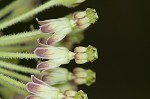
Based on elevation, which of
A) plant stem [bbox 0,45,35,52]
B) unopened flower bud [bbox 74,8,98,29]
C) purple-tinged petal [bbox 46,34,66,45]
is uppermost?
unopened flower bud [bbox 74,8,98,29]

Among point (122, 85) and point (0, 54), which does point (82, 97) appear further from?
point (122, 85)

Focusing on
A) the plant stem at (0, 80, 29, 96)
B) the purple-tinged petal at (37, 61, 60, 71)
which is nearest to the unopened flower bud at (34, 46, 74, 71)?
the purple-tinged petal at (37, 61, 60, 71)

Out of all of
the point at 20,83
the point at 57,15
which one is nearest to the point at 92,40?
the point at 57,15

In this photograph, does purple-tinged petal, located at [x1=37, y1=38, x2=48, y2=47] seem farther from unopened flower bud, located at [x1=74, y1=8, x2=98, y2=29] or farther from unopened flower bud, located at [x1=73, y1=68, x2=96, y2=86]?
unopened flower bud, located at [x1=73, y1=68, x2=96, y2=86]

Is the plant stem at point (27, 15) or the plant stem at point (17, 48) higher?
the plant stem at point (27, 15)

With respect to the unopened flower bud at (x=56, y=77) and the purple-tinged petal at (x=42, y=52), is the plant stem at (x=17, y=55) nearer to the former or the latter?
the purple-tinged petal at (x=42, y=52)

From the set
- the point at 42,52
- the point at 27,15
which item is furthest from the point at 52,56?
the point at 27,15

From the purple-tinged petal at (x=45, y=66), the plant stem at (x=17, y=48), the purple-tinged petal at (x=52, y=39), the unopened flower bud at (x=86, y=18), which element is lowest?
the purple-tinged petal at (x=45, y=66)

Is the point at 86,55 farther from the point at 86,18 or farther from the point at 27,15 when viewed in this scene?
the point at 27,15

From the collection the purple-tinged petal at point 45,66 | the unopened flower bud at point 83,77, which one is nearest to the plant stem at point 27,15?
the purple-tinged petal at point 45,66

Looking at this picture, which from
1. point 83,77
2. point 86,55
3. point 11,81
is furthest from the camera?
point 83,77

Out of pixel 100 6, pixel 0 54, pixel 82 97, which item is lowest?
pixel 82 97
